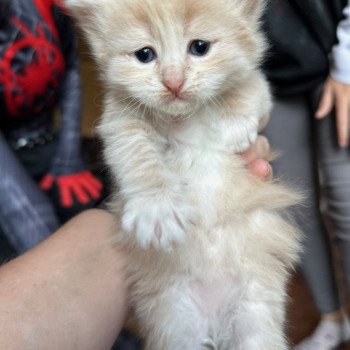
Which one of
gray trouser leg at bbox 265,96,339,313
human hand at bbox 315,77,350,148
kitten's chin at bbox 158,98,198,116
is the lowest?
gray trouser leg at bbox 265,96,339,313

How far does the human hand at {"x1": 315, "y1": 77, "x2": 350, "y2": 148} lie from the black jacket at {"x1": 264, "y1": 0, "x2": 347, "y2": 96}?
1.8 inches

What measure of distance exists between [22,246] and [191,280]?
39cm

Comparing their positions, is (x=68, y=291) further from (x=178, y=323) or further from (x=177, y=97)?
(x=177, y=97)

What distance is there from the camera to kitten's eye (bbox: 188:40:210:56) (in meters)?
0.72

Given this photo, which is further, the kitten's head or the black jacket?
the black jacket

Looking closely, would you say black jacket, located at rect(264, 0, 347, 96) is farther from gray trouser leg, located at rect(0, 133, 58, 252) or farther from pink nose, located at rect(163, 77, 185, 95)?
gray trouser leg, located at rect(0, 133, 58, 252)

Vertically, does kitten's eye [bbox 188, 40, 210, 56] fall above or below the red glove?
above

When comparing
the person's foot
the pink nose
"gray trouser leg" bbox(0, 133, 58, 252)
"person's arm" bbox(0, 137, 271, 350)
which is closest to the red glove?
"gray trouser leg" bbox(0, 133, 58, 252)

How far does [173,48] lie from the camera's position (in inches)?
27.8

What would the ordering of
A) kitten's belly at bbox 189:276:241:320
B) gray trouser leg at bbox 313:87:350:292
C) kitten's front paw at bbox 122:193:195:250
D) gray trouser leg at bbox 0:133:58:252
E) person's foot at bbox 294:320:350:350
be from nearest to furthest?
kitten's front paw at bbox 122:193:195:250 → kitten's belly at bbox 189:276:241:320 → gray trouser leg at bbox 0:133:58:252 → gray trouser leg at bbox 313:87:350:292 → person's foot at bbox 294:320:350:350

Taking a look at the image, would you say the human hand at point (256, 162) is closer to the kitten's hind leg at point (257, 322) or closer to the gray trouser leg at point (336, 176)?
the kitten's hind leg at point (257, 322)

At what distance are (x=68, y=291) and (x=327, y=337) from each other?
3.01ft

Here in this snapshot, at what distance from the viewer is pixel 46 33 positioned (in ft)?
3.25

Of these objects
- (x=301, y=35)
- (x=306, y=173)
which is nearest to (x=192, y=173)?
(x=301, y=35)
